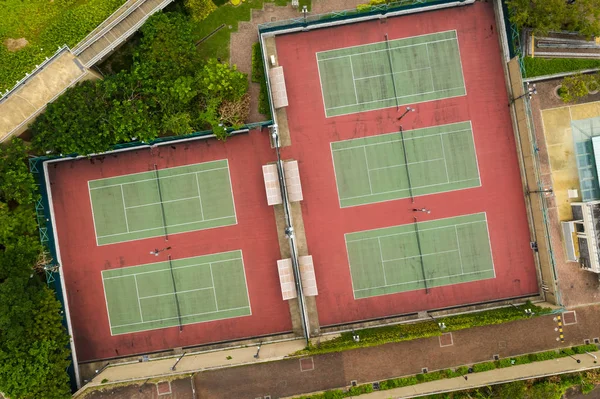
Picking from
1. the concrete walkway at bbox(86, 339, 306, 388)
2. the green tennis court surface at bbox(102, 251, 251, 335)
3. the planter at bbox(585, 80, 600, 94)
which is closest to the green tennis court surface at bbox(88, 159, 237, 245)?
the green tennis court surface at bbox(102, 251, 251, 335)

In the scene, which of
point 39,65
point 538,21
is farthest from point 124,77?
point 538,21

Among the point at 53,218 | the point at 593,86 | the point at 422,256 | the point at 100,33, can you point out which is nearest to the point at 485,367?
the point at 422,256

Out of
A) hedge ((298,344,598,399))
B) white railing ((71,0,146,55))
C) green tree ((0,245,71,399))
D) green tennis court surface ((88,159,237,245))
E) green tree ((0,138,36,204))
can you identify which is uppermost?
white railing ((71,0,146,55))

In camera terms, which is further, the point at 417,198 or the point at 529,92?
the point at 417,198

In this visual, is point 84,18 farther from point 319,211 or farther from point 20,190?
point 319,211

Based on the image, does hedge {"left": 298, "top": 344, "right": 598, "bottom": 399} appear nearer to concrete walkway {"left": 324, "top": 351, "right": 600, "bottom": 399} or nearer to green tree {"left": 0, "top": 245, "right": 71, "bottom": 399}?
concrete walkway {"left": 324, "top": 351, "right": 600, "bottom": 399}

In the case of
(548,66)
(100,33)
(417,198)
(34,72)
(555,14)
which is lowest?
(417,198)

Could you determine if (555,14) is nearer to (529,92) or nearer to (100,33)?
(529,92)
